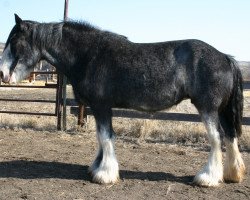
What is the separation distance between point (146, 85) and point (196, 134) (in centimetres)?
384

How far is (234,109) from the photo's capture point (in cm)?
544

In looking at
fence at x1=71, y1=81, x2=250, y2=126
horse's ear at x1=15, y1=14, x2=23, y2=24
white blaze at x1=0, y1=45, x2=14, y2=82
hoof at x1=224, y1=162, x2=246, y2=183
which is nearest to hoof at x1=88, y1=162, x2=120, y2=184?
hoof at x1=224, y1=162, x2=246, y2=183

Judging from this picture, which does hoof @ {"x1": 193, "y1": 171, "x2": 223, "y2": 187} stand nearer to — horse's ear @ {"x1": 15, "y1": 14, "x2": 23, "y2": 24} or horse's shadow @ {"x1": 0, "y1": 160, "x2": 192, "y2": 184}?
horse's shadow @ {"x1": 0, "y1": 160, "x2": 192, "y2": 184}

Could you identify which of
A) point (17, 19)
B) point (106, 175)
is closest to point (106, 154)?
point (106, 175)

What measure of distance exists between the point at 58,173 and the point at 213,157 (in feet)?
7.51

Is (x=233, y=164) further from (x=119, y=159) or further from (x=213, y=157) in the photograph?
(x=119, y=159)

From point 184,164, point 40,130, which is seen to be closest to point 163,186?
point 184,164

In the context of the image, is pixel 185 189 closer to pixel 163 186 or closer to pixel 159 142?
pixel 163 186

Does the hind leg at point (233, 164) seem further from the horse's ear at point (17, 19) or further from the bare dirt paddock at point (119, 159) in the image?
the horse's ear at point (17, 19)

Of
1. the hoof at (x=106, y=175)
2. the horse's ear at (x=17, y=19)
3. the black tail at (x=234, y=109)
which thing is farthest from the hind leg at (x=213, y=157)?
the horse's ear at (x=17, y=19)

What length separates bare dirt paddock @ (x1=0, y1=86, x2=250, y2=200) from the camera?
16.6 ft

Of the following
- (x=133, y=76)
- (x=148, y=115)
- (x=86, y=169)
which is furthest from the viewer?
(x=148, y=115)

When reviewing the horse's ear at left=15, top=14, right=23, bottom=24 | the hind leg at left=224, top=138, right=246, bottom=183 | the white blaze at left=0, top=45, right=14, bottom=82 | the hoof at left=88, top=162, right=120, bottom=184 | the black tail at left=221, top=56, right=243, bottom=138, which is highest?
the horse's ear at left=15, top=14, right=23, bottom=24

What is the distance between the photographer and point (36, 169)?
607 cm
